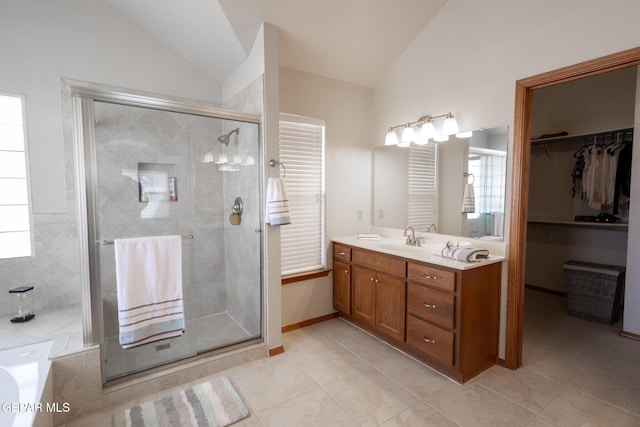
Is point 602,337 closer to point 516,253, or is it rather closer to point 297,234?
point 516,253

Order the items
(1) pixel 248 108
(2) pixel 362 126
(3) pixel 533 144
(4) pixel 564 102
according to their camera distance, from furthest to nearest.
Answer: (3) pixel 533 144, (4) pixel 564 102, (2) pixel 362 126, (1) pixel 248 108

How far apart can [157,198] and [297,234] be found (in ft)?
4.63

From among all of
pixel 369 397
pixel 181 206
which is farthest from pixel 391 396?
pixel 181 206

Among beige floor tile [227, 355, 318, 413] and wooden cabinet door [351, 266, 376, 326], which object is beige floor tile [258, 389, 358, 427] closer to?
beige floor tile [227, 355, 318, 413]

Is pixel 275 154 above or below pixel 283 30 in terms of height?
below

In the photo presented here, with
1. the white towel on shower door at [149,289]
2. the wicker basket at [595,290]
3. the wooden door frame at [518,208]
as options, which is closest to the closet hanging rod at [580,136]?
the wicker basket at [595,290]

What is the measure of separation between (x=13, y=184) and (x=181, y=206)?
1.53 meters

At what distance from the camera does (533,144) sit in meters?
4.25

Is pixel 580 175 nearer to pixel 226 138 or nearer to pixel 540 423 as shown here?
pixel 540 423

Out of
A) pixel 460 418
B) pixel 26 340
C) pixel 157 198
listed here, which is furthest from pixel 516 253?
pixel 26 340

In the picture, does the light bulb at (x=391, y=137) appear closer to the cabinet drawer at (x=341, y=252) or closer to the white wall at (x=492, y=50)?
the white wall at (x=492, y=50)

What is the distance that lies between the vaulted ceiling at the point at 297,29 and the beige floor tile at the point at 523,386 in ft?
10.2

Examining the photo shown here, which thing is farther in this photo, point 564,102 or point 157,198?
point 564,102

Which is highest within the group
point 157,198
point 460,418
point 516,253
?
point 157,198
